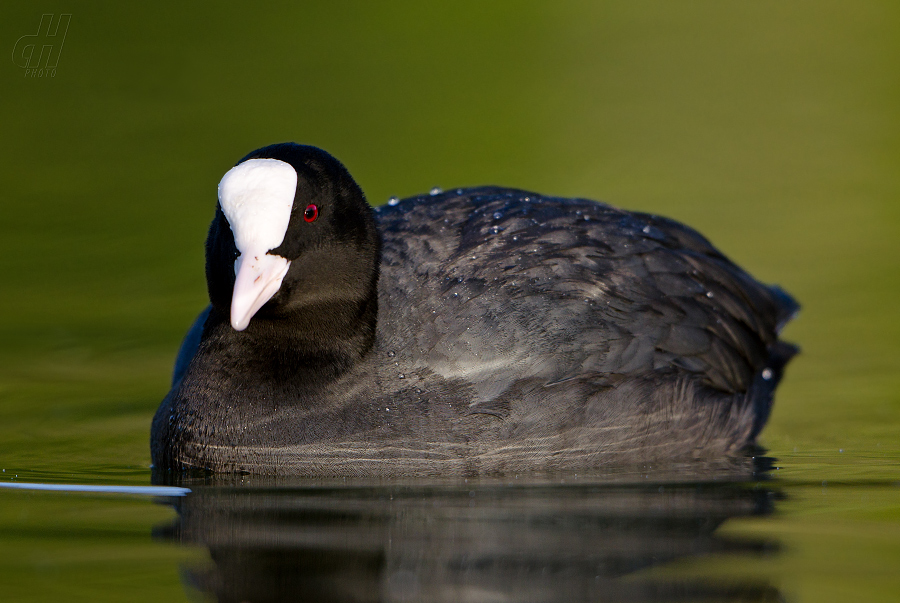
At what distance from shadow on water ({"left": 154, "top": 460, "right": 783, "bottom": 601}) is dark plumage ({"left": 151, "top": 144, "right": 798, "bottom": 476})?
0.63 feet

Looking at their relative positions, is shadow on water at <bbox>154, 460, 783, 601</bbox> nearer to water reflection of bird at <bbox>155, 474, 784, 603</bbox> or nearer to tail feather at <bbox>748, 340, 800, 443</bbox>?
water reflection of bird at <bbox>155, 474, 784, 603</bbox>

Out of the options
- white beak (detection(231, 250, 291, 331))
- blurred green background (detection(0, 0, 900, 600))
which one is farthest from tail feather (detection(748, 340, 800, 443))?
white beak (detection(231, 250, 291, 331))

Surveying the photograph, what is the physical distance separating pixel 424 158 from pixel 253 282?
20.3 ft

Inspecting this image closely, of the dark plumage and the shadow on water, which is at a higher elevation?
the dark plumage

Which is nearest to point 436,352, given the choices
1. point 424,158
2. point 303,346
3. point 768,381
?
point 303,346

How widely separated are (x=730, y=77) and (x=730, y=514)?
9.42m

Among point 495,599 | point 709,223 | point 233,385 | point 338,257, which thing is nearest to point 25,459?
point 233,385

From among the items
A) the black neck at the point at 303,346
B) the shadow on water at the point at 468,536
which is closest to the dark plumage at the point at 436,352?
the black neck at the point at 303,346

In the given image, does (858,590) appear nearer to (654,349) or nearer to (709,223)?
(654,349)

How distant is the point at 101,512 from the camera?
4234mm

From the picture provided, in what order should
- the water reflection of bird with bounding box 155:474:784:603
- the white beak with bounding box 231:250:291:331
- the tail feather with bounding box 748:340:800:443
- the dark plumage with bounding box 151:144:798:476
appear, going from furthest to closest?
the tail feather with bounding box 748:340:800:443 < the dark plumage with bounding box 151:144:798:476 < the white beak with bounding box 231:250:291:331 < the water reflection of bird with bounding box 155:474:784:603

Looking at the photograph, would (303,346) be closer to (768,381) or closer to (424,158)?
(768,381)

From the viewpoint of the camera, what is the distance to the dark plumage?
15.5 ft

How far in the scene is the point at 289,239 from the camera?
4586 millimetres
